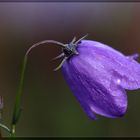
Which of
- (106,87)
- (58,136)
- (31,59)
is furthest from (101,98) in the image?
(31,59)

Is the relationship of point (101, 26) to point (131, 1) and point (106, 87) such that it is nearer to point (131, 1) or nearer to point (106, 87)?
point (131, 1)

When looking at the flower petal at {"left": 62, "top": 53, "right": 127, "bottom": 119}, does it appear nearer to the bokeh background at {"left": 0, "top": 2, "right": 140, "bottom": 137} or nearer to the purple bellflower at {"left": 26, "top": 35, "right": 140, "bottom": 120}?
the purple bellflower at {"left": 26, "top": 35, "right": 140, "bottom": 120}

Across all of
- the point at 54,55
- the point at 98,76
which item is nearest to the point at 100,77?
the point at 98,76

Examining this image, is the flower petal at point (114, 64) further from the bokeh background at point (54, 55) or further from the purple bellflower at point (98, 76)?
the bokeh background at point (54, 55)

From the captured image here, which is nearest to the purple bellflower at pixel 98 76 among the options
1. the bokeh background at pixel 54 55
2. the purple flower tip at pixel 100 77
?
the purple flower tip at pixel 100 77

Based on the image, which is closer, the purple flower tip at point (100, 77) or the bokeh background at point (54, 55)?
the purple flower tip at point (100, 77)

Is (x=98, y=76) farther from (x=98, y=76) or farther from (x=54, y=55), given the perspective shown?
(x=54, y=55)

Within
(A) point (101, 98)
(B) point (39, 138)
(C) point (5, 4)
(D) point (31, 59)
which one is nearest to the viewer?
(A) point (101, 98)
